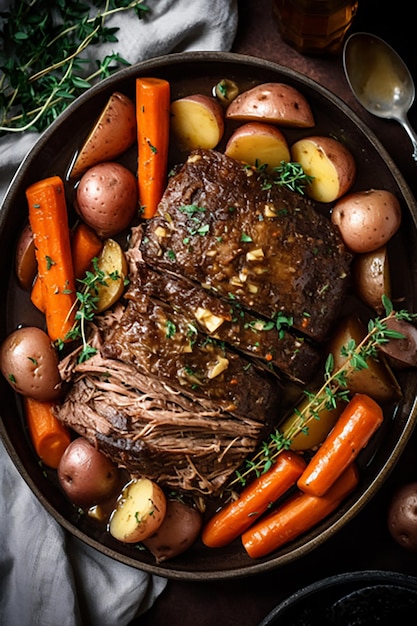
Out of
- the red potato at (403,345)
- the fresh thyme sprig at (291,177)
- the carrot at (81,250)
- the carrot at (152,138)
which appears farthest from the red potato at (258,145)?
the red potato at (403,345)

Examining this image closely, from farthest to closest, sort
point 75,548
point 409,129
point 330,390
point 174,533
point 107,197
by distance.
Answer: point 75,548 < point 409,129 < point 174,533 < point 107,197 < point 330,390

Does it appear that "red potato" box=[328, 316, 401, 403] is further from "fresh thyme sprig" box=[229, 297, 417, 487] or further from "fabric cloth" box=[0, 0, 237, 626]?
"fabric cloth" box=[0, 0, 237, 626]

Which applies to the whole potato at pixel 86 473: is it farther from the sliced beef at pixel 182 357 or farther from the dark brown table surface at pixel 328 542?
the dark brown table surface at pixel 328 542

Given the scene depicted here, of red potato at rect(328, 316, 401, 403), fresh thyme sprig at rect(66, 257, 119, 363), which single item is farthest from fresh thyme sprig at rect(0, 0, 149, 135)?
red potato at rect(328, 316, 401, 403)

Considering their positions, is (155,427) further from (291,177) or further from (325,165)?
(325,165)

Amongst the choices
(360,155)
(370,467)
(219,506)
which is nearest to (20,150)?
(360,155)

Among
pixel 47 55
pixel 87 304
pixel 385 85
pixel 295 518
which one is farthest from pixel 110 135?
pixel 295 518

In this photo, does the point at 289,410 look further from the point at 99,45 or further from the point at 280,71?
the point at 99,45
